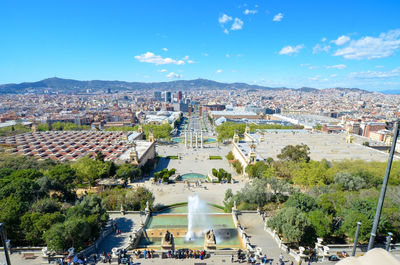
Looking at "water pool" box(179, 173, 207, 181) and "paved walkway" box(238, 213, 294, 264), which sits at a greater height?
"paved walkway" box(238, 213, 294, 264)

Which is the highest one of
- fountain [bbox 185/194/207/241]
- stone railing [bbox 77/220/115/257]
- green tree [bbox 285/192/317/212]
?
green tree [bbox 285/192/317/212]

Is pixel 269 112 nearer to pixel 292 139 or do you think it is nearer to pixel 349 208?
pixel 292 139

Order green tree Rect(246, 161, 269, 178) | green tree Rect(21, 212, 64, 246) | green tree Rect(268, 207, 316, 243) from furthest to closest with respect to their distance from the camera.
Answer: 1. green tree Rect(246, 161, 269, 178)
2. green tree Rect(21, 212, 64, 246)
3. green tree Rect(268, 207, 316, 243)

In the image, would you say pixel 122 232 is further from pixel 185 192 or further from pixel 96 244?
pixel 185 192

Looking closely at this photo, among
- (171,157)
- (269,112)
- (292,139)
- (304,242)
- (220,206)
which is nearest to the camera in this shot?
(304,242)

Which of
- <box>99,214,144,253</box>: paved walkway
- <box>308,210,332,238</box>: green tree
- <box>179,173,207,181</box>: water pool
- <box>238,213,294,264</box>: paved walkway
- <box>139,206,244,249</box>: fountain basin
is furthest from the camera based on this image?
<box>179,173,207,181</box>: water pool

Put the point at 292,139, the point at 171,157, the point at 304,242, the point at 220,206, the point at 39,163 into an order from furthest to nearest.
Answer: the point at 292,139, the point at 171,157, the point at 39,163, the point at 220,206, the point at 304,242

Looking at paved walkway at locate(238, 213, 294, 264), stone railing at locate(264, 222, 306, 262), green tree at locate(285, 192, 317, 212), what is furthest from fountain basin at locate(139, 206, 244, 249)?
green tree at locate(285, 192, 317, 212)

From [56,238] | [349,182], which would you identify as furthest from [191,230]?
[349,182]

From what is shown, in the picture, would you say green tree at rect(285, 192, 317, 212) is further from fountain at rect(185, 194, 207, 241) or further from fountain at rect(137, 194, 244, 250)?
fountain at rect(185, 194, 207, 241)

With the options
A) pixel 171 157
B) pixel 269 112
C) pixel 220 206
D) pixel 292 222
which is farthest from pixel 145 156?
pixel 269 112

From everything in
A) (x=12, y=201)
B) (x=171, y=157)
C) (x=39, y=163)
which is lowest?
(x=171, y=157)
